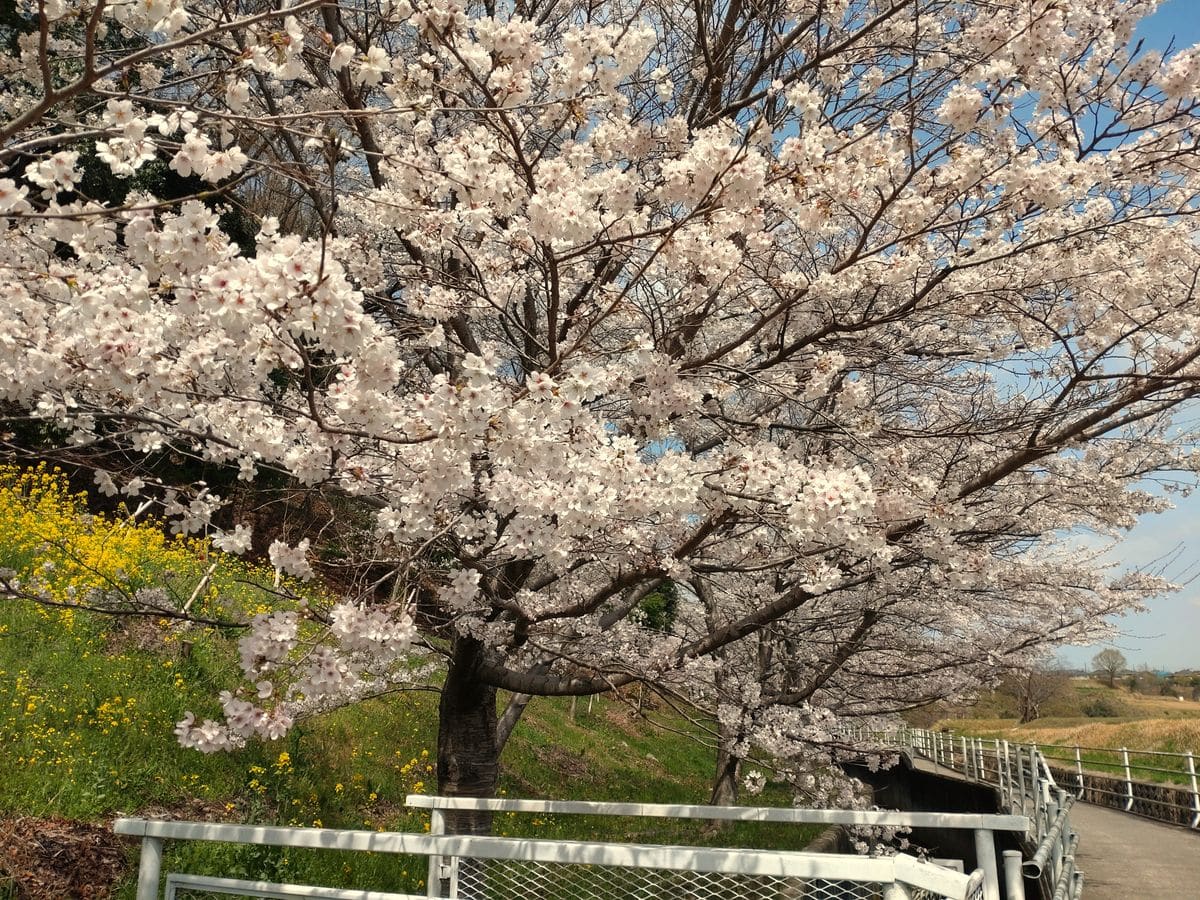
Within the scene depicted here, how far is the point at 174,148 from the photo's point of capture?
2531mm

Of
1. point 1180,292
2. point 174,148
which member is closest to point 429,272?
point 174,148

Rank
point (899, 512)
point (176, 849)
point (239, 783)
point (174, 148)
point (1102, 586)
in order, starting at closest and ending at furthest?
point (174, 148) < point (899, 512) < point (176, 849) < point (239, 783) < point (1102, 586)

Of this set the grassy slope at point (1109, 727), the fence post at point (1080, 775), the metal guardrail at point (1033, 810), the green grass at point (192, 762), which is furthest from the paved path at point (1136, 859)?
the green grass at point (192, 762)

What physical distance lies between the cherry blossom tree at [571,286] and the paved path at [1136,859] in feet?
14.0

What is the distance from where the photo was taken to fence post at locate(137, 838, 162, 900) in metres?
2.77

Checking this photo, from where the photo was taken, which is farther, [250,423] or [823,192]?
[823,192]

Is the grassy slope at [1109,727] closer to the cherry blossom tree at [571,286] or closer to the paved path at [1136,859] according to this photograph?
the paved path at [1136,859]

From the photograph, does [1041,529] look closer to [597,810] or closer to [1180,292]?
[1180,292]

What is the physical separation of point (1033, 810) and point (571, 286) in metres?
8.41

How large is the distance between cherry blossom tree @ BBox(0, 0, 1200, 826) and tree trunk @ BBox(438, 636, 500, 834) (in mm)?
23

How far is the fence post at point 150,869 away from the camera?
2773mm

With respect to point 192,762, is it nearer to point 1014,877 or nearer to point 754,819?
point 754,819

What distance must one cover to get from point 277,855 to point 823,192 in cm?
482

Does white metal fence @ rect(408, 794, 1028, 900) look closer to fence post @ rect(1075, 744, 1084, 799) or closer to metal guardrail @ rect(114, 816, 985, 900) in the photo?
metal guardrail @ rect(114, 816, 985, 900)
